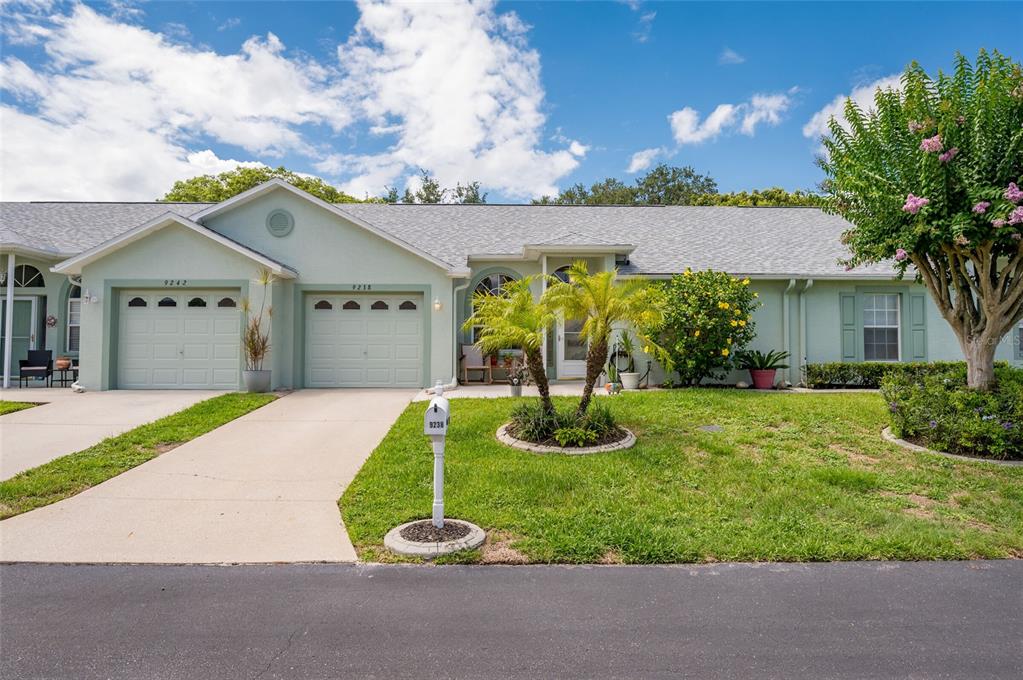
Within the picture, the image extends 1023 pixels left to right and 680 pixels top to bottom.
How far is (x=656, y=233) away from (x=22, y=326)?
1818 cm

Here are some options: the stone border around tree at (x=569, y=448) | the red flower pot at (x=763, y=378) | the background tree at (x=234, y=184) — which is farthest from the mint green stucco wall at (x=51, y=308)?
the red flower pot at (x=763, y=378)

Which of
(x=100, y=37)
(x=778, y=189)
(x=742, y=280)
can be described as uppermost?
(x=778, y=189)

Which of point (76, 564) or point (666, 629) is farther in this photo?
point (76, 564)

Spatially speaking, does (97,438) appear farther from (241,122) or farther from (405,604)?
(241,122)

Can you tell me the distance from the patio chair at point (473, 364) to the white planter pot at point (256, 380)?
15.9 feet

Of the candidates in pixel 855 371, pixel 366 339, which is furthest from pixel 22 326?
pixel 855 371

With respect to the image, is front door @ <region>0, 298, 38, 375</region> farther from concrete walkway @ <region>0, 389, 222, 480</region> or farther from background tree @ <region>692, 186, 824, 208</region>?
background tree @ <region>692, 186, 824, 208</region>

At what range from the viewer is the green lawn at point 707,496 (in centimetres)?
463

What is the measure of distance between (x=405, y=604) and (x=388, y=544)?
3.35ft

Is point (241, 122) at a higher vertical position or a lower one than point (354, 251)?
higher

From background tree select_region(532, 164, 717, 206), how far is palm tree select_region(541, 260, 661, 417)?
36503 mm

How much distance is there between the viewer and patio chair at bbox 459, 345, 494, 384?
14.3m

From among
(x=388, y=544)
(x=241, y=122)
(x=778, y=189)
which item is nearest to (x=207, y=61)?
(x=241, y=122)

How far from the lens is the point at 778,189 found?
34.3 m
